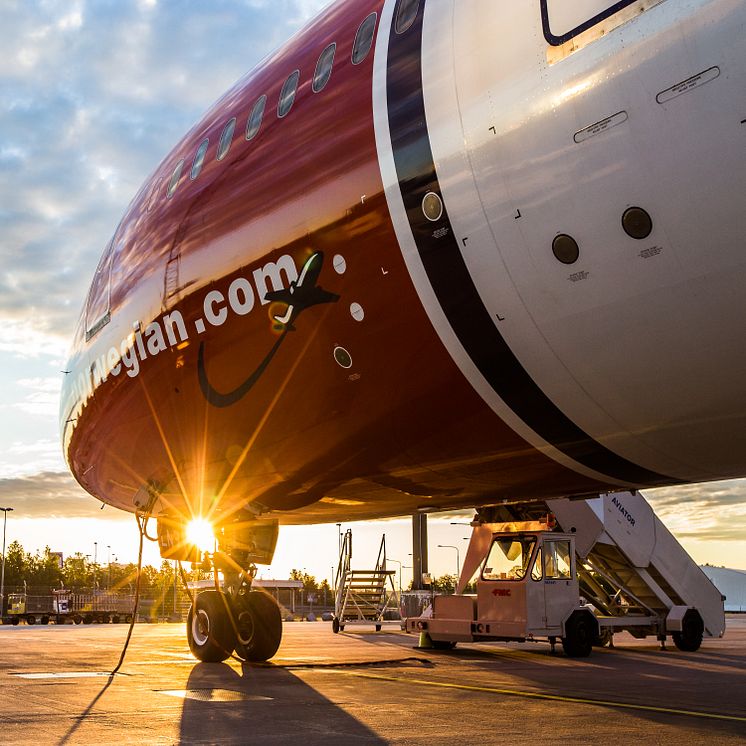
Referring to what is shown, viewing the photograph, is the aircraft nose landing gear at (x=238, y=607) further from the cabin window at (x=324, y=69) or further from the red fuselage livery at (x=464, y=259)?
the cabin window at (x=324, y=69)

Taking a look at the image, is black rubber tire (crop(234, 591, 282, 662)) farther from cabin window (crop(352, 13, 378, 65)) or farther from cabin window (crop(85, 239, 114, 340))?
cabin window (crop(352, 13, 378, 65))

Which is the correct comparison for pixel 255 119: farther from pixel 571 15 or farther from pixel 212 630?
pixel 212 630

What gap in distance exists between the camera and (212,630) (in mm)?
12859

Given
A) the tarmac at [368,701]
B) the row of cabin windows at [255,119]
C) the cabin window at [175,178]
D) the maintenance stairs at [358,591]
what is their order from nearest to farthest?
the tarmac at [368,701]
the row of cabin windows at [255,119]
the cabin window at [175,178]
the maintenance stairs at [358,591]

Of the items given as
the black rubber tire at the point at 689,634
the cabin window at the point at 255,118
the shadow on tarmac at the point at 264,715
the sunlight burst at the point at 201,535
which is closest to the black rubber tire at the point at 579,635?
the black rubber tire at the point at 689,634

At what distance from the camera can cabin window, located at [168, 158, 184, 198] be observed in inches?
397

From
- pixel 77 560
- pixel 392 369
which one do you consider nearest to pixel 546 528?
pixel 392 369

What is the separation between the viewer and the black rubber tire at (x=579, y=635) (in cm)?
1622

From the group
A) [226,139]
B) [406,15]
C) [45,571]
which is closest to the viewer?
[406,15]

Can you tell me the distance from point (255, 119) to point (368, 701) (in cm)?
503

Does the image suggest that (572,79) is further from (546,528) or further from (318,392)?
(546,528)

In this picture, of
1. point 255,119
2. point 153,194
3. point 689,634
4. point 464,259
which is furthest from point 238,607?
point 689,634

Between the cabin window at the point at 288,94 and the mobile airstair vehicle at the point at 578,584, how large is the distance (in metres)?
10.2

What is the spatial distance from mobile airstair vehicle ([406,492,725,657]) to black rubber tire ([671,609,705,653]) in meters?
0.02
